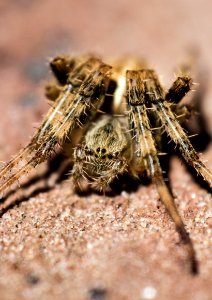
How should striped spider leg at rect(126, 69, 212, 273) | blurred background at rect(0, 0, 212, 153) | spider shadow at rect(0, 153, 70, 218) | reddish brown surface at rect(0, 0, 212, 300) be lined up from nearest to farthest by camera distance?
reddish brown surface at rect(0, 0, 212, 300) → striped spider leg at rect(126, 69, 212, 273) → spider shadow at rect(0, 153, 70, 218) → blurred background at rect(0, 0, 212, 153)

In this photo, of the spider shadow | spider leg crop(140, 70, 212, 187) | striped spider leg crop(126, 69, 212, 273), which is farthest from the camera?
the spider shadow

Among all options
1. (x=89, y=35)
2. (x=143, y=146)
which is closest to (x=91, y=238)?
(x=143, y=146)

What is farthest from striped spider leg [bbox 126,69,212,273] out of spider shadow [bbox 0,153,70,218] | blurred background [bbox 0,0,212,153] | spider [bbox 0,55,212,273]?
blurred background [bbox 0,0,212,153]

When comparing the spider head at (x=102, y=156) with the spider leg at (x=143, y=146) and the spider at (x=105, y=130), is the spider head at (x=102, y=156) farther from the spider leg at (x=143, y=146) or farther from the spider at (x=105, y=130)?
the spider leg at (x=143, y=146)

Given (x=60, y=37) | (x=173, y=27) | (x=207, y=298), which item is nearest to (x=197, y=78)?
(x=173, y=27)

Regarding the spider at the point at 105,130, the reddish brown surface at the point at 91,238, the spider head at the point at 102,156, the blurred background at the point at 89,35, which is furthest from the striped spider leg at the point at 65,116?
the blurred background at the point at 89,35

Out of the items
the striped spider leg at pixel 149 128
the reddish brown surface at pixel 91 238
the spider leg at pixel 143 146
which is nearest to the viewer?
the reddish brown surface at pixel 91 238

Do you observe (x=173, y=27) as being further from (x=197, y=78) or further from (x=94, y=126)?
(x=94, y=126)

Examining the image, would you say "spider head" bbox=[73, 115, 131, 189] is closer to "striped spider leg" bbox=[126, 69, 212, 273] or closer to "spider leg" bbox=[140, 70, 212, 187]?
"striped spider leg" bbox=[126, 69, 212, 273]
